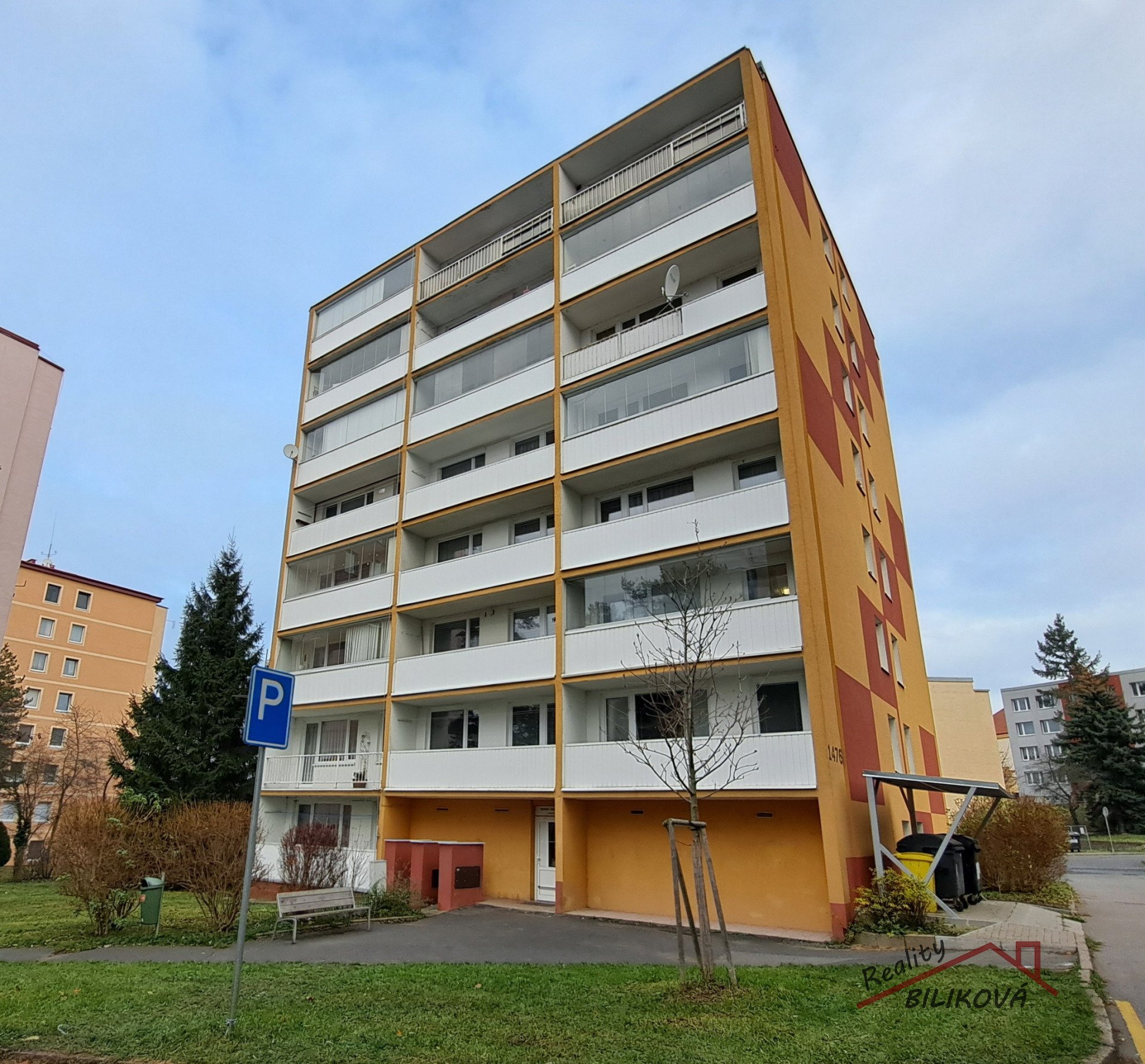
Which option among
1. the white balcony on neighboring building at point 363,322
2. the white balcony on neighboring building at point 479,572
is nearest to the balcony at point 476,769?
the white balcony on neighboring building at point 479,572

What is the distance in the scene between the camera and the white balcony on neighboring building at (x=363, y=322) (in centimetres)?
2728

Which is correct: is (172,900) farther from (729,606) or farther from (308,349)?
(308,349)

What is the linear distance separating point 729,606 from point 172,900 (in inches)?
587

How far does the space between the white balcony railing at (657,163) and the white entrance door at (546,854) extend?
16.5m

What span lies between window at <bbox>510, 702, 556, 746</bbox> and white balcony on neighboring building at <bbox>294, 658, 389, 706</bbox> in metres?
4.33

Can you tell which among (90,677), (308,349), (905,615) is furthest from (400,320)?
(90,677)

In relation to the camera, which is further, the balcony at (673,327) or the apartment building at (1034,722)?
the apartment building at (1034,722)

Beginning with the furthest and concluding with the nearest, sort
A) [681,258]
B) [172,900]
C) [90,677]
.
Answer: [90,677] → [681,258] → [172,900]

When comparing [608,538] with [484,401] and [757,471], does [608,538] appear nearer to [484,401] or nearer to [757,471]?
[757,471]

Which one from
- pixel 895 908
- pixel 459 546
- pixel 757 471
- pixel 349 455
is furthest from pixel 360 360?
pixel 895 908

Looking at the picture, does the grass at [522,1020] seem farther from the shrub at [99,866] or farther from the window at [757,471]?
the window at [757,471]

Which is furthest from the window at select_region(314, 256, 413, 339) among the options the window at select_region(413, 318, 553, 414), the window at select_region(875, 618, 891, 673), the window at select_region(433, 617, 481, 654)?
the window at select_region(875, 618, 891, 673)

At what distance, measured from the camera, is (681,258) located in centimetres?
1961

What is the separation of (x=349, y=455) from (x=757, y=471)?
48.7 feet
